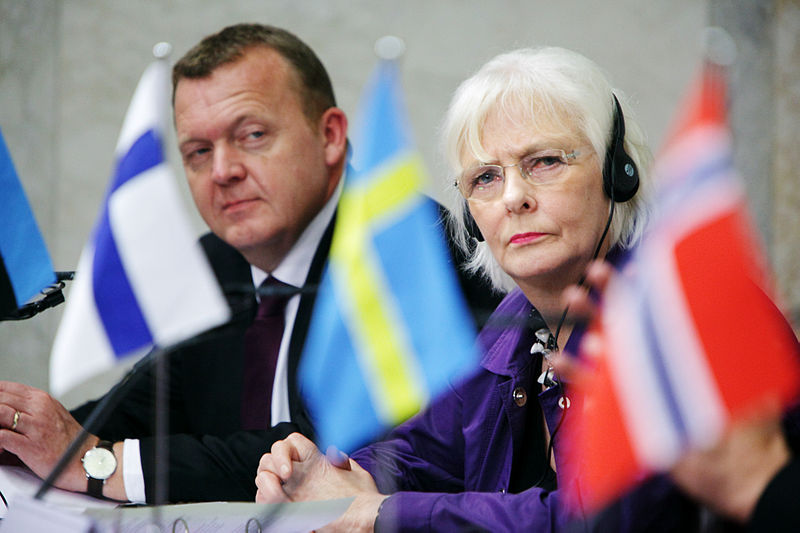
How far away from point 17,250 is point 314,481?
0.65m

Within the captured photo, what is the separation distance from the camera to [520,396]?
4.69 ft

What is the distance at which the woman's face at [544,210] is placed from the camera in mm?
1406

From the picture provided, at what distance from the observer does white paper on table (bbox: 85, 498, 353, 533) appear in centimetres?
114

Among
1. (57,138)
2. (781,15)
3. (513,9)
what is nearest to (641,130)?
(781,15)

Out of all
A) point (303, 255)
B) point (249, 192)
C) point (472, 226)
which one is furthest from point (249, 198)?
point (472, 226)

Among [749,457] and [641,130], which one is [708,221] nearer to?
[749,457]

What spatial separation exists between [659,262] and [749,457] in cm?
19

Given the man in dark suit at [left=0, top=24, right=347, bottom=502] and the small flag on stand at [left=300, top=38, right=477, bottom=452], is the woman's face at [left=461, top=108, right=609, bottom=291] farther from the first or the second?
the man in dark suit at [left=0, top=24, right=347, bottom=502]

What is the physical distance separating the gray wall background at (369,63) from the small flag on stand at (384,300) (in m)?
1.36

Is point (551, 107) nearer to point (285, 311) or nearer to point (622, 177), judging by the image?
point (622, 177)

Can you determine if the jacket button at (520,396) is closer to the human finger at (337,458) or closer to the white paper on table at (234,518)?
the human finger at (337,458)

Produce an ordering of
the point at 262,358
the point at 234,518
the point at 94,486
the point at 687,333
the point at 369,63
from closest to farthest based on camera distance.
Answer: the point at 687,333 < the point at 234,518 < the point at 94,486 < the point at 262,358 < the point at 369,63

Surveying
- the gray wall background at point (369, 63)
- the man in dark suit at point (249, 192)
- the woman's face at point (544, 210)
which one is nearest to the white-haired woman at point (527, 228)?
the woman's face at point (544, 210)

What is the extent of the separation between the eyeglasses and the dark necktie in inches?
21.0
